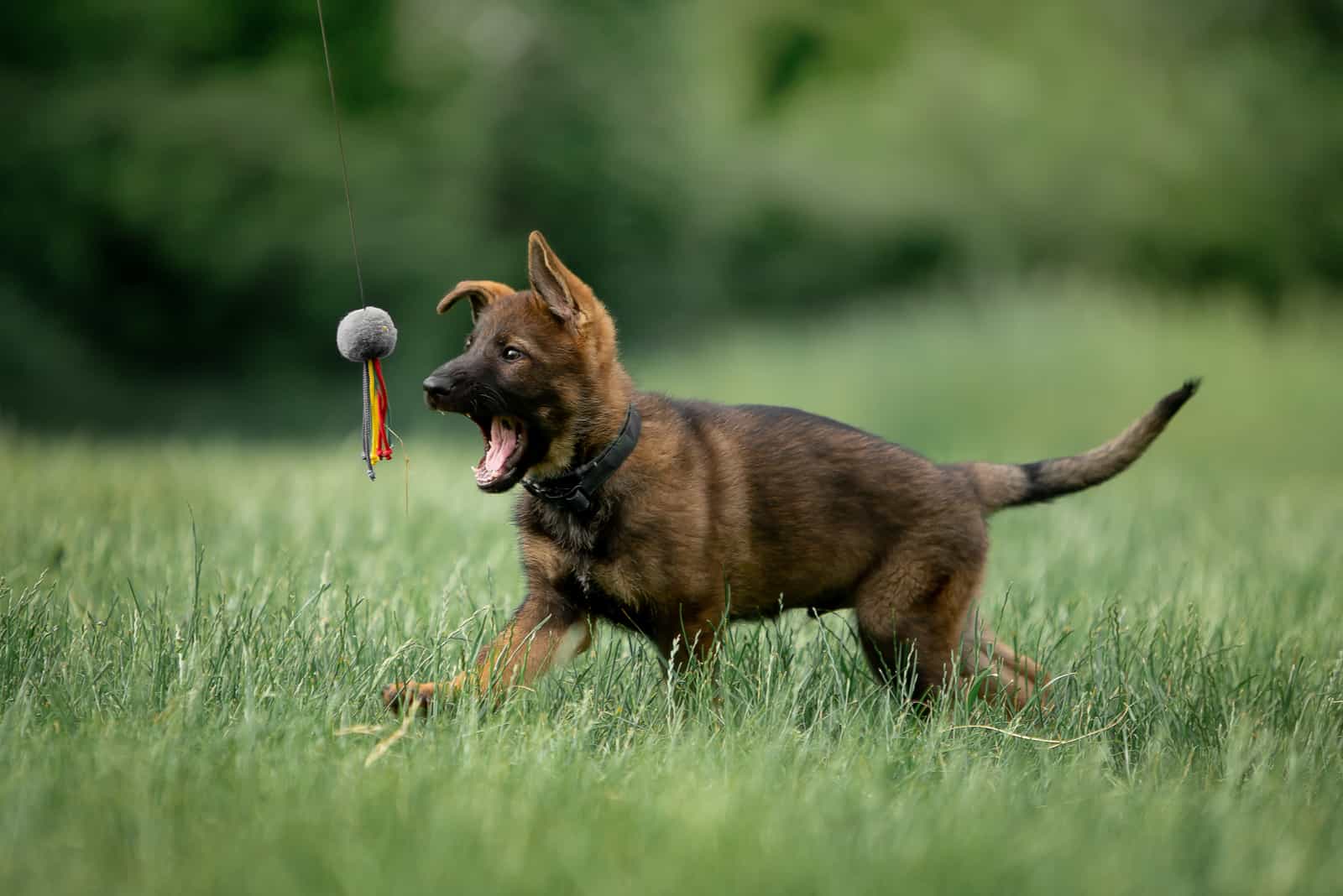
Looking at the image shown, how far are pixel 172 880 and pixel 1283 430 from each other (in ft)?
45.6

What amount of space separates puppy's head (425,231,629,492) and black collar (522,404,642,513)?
0.05 metres

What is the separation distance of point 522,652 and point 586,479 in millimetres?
527

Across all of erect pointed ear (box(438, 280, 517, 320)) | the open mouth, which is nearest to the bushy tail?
the open mouth

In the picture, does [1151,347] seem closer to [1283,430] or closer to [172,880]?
[1283,430]

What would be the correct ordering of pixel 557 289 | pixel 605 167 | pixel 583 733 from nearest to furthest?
pixel 583 733
pixel 557 289
pixel 605 167

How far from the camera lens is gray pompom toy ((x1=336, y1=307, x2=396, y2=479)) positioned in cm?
360

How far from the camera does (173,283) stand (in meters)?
17.1

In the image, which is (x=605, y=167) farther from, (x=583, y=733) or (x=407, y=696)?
(x=583, y=733)

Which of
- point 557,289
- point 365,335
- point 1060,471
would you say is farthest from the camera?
point 1060,471

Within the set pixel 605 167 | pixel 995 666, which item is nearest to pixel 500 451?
pixel 995 666

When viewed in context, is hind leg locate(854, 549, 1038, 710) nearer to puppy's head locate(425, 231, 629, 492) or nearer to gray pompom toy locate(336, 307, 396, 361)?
puppy's head locate(425, 231, 629, 492)

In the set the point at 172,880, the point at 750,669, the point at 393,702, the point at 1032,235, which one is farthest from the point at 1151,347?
the point at 172,880

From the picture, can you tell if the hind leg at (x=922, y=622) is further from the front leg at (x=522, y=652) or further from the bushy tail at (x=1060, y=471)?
the front leg at (x=522, y=652)

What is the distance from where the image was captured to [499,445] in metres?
3.81
